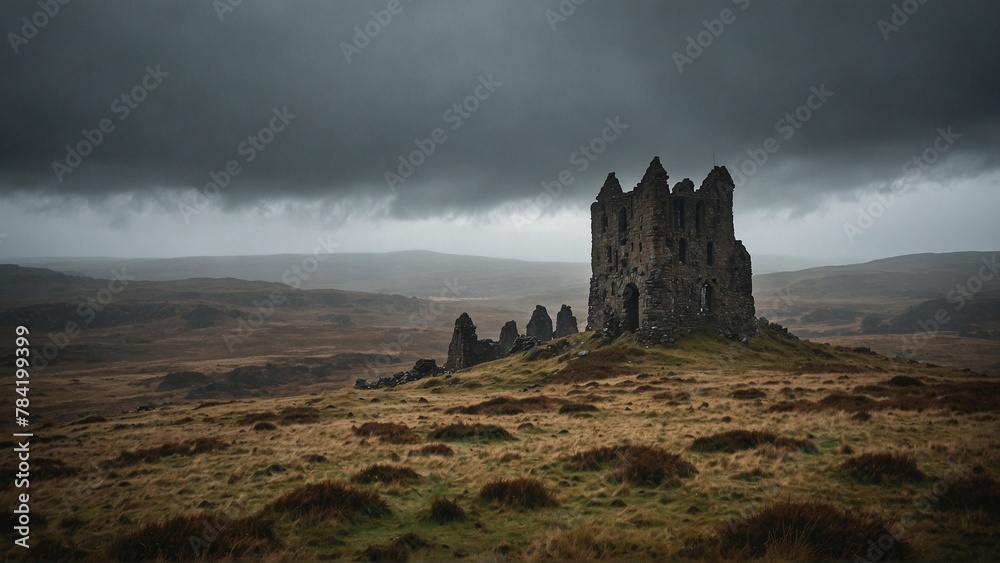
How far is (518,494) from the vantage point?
966 centimetres

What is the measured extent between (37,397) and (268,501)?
232 feet

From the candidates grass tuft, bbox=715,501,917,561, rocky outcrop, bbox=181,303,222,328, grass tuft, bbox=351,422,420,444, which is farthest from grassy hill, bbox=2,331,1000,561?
rocky outcrop, bbox=181,303,222,328

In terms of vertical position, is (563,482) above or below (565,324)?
above

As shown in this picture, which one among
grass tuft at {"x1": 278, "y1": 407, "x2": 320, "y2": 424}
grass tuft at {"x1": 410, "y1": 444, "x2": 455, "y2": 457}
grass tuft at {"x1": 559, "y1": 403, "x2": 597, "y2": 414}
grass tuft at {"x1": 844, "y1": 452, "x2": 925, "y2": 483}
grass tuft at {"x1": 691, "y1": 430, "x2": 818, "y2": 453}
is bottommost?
grass tuft at {"x1": 278, "y1": 407, "x2": 320, "y2": 424}

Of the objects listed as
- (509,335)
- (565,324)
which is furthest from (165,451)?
(565,324)

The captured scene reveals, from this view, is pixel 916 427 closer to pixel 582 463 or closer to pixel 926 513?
pixel 926 513

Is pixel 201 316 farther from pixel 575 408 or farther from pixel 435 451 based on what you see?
pixel 435 451

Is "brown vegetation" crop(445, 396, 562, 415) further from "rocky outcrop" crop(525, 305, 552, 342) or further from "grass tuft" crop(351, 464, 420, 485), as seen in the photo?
"rocky outcrop" crop(525, 305, 552, 342)

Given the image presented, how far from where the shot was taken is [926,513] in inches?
312

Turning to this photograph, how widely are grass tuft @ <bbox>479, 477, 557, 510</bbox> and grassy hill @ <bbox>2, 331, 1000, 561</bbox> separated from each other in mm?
45

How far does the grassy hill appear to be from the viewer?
288 inches

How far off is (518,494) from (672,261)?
1555 inches

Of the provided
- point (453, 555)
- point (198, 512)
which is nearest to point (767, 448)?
point (453, 555)

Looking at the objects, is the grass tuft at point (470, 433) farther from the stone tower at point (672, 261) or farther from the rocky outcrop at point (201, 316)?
the rocky outcrop at point (201, 316)
